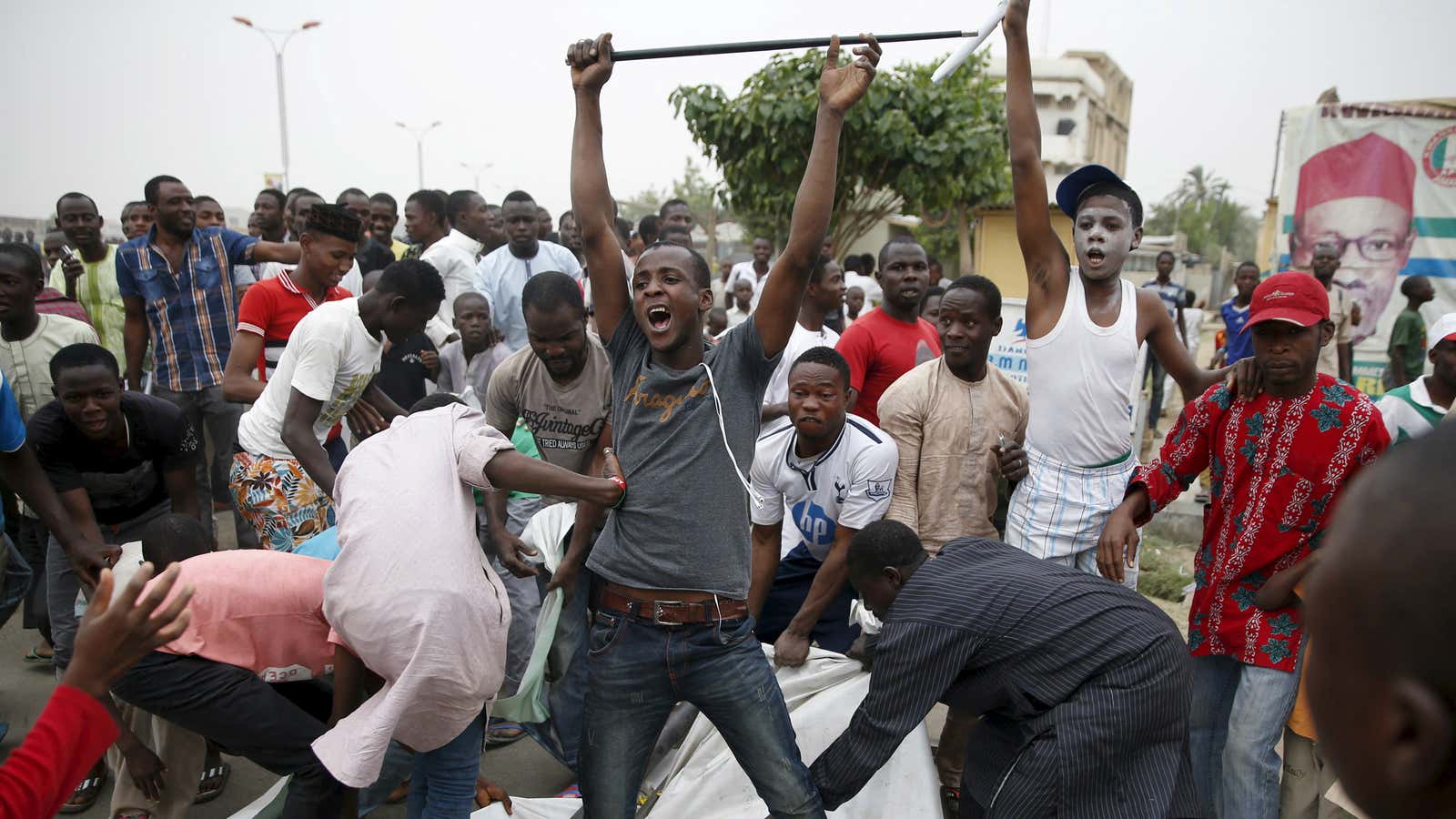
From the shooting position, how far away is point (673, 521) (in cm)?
255

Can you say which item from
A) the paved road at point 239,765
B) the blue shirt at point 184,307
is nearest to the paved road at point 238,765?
the paved road at point 239,765

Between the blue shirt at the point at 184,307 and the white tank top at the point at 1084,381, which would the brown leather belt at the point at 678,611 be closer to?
the white tank top at the point at 1084,381

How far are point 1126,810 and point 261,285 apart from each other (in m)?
3.96

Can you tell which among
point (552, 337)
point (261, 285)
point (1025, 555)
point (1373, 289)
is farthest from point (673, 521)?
point (1373, 289)

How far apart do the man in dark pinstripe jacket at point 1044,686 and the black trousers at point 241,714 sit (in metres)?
1.50

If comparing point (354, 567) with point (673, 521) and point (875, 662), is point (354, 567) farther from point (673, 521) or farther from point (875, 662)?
point (875, 662)

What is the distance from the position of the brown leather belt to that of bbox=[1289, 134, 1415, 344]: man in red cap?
9837 mm

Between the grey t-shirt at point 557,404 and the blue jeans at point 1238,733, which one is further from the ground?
the grey t-shirt at point 557,404

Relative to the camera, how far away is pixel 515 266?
20.9ft

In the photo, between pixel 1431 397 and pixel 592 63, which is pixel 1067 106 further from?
pixel 592 63

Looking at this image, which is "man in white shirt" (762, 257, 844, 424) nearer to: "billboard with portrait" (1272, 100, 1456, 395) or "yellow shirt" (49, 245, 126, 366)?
"yellow shirt" (49, 245, 126, 366)

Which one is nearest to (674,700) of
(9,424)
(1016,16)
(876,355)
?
(1016,16)

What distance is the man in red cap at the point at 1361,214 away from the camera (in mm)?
10039

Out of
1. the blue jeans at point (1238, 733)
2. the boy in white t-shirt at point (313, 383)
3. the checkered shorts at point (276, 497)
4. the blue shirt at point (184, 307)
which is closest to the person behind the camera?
the blue jeans at point (1238, 733)
